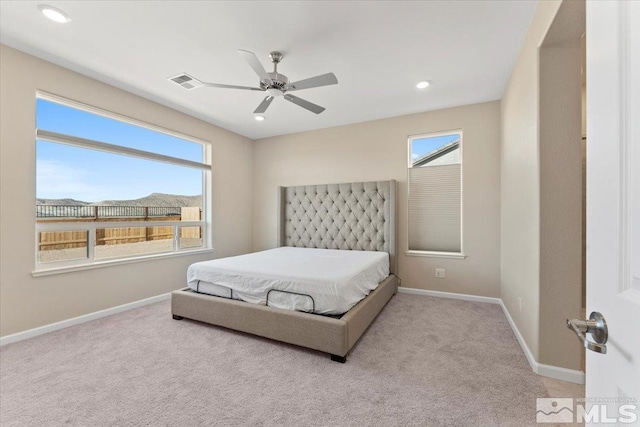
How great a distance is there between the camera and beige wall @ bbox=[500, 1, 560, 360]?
1980mm

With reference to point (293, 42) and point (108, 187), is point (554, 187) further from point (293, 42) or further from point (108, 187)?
point (108, 187)

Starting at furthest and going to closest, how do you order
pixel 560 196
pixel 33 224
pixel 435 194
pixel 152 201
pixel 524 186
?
pixel 435 194, pixel 152 201, pixel 33 224, pixel 524 186, pixel 560 196

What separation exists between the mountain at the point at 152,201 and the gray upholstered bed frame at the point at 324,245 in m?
1.43

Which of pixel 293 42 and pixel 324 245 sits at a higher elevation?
pixel 293 42

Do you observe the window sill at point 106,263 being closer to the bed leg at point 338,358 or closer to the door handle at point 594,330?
the bed leg at point 338,358

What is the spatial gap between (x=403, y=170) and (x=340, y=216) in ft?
4.02

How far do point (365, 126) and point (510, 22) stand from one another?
7.66 ft

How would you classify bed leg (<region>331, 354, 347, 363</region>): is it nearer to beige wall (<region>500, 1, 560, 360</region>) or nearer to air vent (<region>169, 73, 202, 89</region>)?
beige wall (<region>500, 1, 560, 360</region>)

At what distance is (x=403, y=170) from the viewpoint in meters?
4.02

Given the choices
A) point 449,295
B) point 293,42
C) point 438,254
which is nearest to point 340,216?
point 438,254

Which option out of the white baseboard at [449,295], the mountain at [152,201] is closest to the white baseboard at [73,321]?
the mountain at [152,201]

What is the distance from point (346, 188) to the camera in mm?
4262

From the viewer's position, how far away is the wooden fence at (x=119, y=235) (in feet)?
9.07

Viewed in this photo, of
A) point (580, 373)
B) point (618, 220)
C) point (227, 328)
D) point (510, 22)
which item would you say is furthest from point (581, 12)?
point (227, 328)
